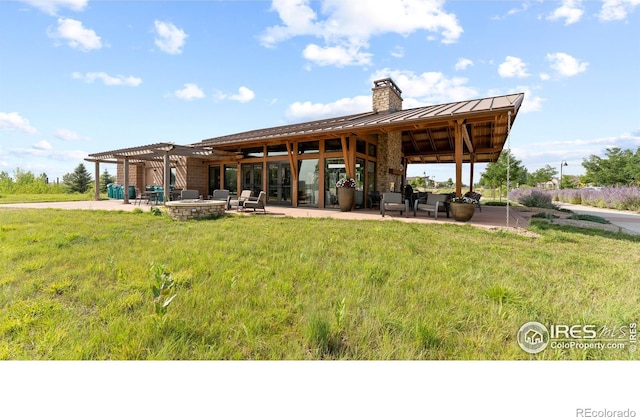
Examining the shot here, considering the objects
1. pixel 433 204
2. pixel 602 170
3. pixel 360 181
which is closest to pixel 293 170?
pixel 360 181

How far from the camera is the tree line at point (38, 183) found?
1805 centimetres

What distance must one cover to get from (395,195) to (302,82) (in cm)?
474

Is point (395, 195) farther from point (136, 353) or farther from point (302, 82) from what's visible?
point (136, 353)

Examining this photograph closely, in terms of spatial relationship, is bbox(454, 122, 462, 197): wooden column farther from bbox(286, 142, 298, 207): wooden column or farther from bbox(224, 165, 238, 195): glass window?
bbox(224, 165, 238, 195): glass window

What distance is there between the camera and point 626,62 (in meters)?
3.51

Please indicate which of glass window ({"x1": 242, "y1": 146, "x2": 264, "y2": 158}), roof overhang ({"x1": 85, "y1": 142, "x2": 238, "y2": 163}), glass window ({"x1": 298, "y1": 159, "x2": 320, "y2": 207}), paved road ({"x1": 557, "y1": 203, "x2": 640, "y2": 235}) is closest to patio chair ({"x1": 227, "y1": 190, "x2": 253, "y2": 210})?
glass window ({"x1": 298, "y1": 159, "x2": 320, "y2": 207})

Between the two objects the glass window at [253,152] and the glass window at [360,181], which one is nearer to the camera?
the glass window at [360,181]

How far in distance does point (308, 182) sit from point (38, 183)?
22.0 m

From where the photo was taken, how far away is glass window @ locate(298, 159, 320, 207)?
11000 mm

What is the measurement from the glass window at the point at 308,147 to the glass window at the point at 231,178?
4816mm

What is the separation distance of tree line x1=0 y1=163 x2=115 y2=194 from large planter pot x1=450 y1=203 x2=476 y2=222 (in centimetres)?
2741

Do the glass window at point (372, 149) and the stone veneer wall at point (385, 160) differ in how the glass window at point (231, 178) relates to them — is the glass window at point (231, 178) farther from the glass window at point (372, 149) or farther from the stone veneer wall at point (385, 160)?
the stone veneer wall at point (385, 160)

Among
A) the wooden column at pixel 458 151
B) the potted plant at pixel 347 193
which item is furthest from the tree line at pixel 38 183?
the wooden column at pixel 458 151
